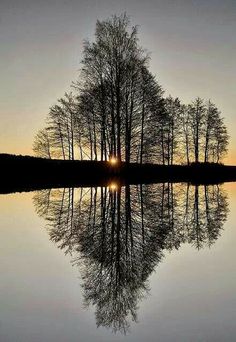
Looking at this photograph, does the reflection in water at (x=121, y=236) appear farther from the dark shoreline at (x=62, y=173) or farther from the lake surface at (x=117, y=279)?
the dark shoreline at (x=62, y=173)

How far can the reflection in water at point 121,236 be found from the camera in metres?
5.36

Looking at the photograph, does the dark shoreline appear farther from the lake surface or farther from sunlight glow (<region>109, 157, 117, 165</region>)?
the lake surface

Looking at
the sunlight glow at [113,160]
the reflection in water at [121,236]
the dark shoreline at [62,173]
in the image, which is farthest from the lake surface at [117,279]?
the sunlight glow at [113,160]

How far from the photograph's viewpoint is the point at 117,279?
5.86 m

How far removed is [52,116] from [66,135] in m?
3.38

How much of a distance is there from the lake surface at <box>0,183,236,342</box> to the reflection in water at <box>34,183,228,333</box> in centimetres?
2

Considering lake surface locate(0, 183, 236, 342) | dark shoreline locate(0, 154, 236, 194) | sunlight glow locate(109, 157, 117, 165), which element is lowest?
lake surface locate(0, 183, 236, 342)

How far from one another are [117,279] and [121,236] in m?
2.72

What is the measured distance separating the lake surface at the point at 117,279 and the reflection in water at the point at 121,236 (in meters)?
0.02

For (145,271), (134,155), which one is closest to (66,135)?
(134,155)

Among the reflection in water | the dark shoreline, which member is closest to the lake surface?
the reflection in water

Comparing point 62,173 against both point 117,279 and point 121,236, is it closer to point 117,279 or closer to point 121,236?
point 121,236

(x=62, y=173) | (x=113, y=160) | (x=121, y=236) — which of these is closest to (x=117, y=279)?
(x=121, y=236)

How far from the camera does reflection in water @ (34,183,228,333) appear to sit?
5359mm
